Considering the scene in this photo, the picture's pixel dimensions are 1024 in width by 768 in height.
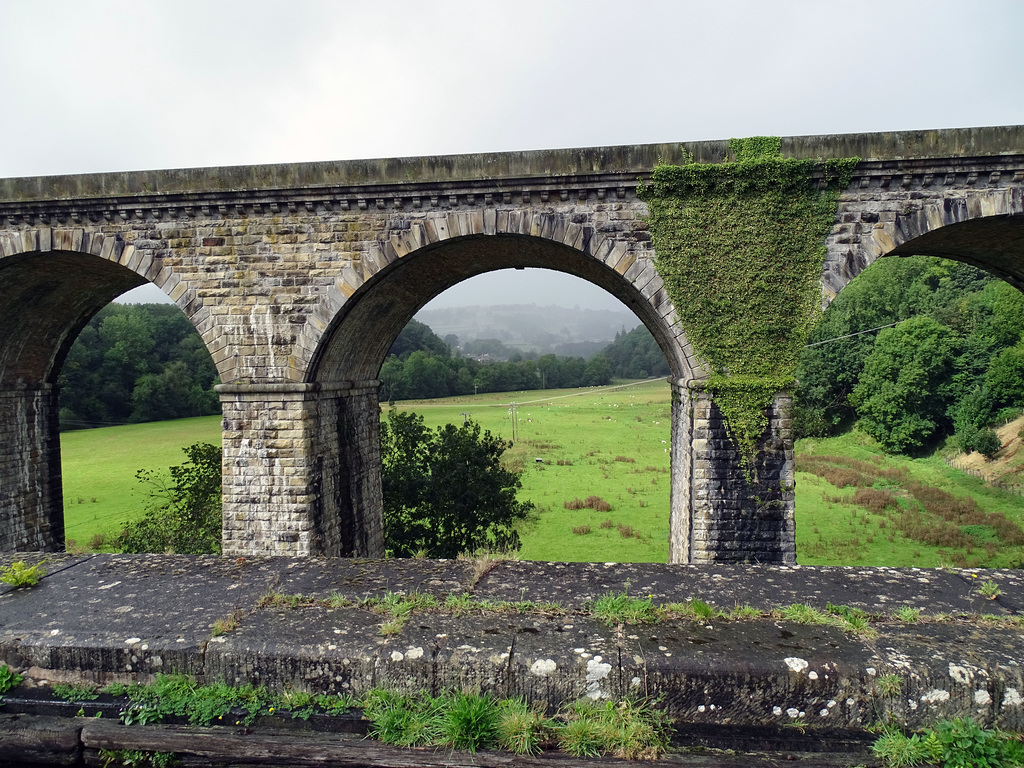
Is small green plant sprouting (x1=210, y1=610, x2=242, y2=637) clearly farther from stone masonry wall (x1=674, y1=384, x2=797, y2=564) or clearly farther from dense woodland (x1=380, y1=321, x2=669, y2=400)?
dense woodland (x1=380, y1=321, x2=669, y2=400)

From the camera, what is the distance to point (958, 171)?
803 centimetres

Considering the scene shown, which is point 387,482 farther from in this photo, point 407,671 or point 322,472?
point 407,671

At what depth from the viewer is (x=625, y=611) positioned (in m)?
2.95

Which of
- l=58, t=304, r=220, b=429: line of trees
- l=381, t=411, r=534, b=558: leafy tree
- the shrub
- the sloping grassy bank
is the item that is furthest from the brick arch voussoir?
l=58, t=304, r=220, b=429: line of trees

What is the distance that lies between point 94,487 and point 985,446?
39.5m

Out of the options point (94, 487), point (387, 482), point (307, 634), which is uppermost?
point (307, 634)

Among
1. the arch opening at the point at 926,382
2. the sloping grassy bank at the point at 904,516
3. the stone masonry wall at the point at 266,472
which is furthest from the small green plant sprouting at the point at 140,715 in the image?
the sloping grassy bank at the point at 904,516

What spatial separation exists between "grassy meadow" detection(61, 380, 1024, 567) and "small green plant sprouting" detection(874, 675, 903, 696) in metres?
13.6

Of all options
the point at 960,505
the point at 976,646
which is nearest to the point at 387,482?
the point at 976,646

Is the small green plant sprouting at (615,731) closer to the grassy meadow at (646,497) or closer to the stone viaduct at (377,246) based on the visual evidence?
the stone viaduct at (377,246)

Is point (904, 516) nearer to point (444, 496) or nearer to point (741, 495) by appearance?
point (741, 495)

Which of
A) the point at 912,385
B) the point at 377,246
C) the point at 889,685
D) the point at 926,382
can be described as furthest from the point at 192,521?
the point at 926,382

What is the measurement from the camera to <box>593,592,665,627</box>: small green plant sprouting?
9.51 feet

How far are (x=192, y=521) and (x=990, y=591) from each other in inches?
593
